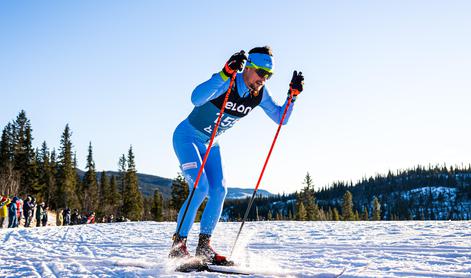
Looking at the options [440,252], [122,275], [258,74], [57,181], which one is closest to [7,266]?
[122,275]

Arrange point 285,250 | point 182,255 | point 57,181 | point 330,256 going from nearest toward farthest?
point 182,255, point 330,256, point 285,250, point 57,181

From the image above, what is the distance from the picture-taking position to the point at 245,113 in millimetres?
4902

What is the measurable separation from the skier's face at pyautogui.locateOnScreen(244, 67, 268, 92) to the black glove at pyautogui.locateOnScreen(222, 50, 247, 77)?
410 mm

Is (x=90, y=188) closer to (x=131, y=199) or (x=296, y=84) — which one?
(x=131, y=199)

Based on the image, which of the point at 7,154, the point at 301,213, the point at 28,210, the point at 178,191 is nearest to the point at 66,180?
the point at 7,154

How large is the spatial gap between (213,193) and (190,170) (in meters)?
0.38

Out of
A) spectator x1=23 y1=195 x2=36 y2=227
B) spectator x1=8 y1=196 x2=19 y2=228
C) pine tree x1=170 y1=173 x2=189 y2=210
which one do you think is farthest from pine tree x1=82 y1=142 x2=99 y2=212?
spectator x1=8 y1=196 x2=19 y2=228

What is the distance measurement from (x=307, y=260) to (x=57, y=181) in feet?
213

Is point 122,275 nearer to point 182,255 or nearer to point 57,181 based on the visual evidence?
point 182,255

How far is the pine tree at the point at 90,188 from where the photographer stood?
66.1 meters

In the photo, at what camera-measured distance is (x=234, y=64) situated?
428 cm

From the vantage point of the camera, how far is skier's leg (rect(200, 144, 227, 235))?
15.2 ft

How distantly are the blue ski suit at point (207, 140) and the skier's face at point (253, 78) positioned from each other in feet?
0.18

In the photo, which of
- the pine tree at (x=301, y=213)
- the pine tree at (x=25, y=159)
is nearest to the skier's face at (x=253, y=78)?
the pine tree at (x=25, y=159)
